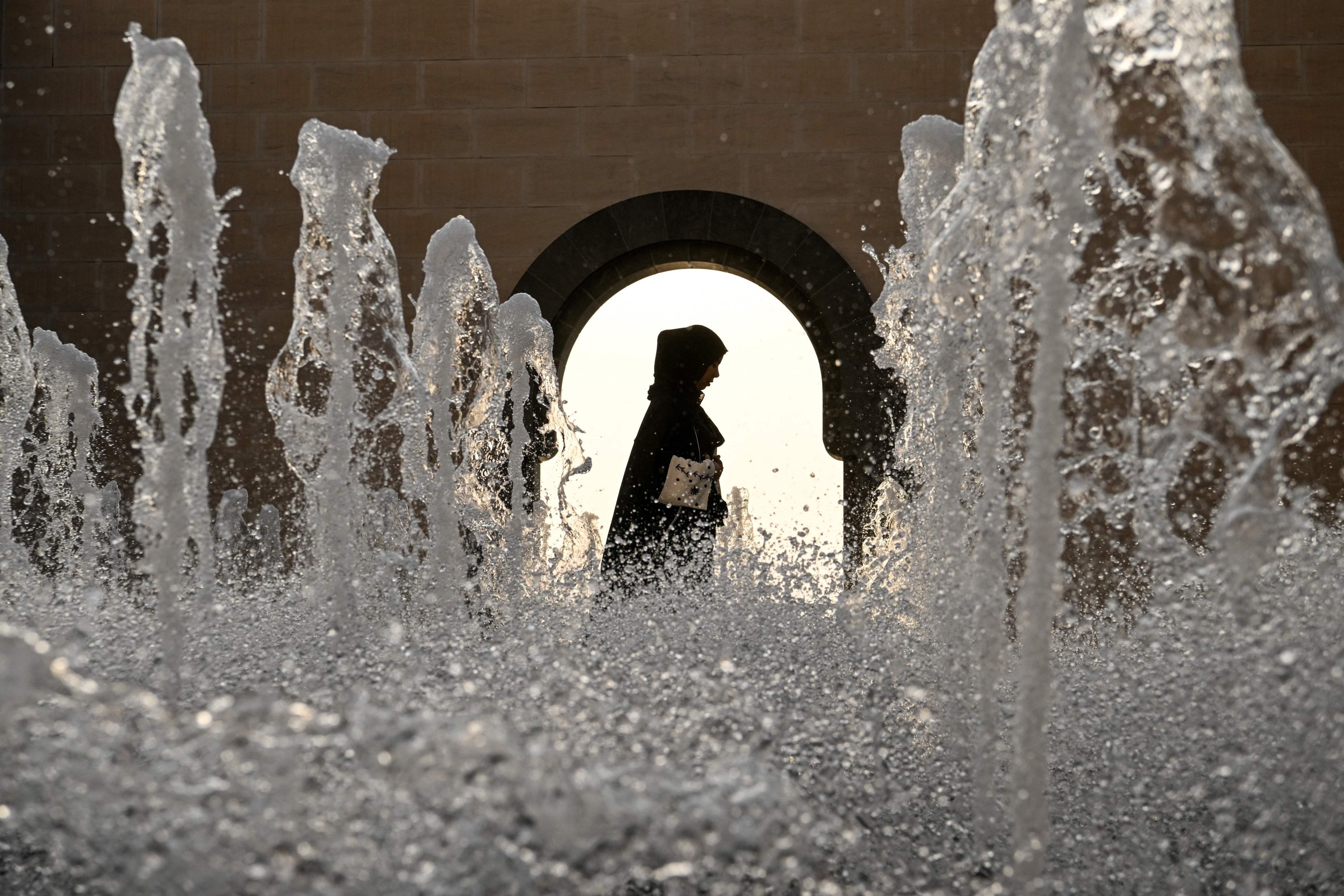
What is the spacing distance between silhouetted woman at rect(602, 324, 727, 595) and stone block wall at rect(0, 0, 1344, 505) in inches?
107

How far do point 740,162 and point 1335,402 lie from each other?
3.28 meters

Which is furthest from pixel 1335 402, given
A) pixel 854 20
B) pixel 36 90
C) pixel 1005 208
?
pixel 36 90

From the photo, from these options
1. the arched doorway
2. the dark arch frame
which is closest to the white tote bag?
the dark arch frame

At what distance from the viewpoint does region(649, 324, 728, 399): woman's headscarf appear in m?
4.06

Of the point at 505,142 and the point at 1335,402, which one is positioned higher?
the point at 505,142

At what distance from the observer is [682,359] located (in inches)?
161

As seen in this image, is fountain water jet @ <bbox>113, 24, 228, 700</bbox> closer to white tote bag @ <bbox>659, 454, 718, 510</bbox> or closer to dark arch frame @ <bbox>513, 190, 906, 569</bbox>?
white tote bag @ <bbox>659, 454, 718, 510</bbox>

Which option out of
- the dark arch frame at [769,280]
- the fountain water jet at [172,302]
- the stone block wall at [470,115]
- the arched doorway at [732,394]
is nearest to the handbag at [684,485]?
the fountain water jet at [172,302]

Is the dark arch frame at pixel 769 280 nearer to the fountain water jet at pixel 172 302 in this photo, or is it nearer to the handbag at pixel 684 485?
the handbag at pixel 684 485

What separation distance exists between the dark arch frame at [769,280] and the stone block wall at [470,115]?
103 mm

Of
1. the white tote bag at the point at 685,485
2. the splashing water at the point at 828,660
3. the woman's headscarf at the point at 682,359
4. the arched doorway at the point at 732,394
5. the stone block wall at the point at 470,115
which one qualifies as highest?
the stone block wall at the point at 470,115

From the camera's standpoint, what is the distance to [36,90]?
22.2 ft

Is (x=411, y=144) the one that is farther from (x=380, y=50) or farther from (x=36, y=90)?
(x=36, y=90)

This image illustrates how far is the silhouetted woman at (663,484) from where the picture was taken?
387 centimetres
